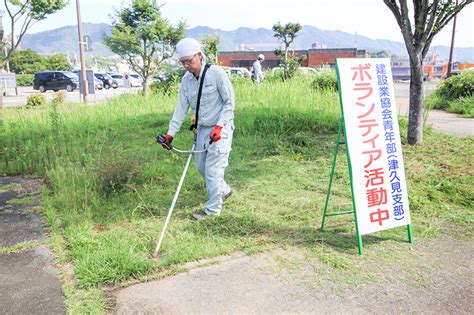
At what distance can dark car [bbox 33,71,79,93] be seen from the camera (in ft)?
93.8

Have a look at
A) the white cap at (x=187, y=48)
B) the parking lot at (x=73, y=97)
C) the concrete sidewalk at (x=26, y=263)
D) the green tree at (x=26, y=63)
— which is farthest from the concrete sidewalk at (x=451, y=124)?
the green tree at (x=26, y=63)

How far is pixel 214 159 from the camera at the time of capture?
148 inches

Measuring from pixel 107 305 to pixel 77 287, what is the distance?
0.36 metres

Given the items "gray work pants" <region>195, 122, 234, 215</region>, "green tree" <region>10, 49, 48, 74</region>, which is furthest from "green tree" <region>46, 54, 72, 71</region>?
"gray work pants" <region>195, 122, 234, 215</region>

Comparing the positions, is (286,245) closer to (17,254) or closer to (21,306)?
(21,306)

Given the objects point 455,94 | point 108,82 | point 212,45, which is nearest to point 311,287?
point 455,94

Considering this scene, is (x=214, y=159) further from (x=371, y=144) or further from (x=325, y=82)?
(x=325, y=82)

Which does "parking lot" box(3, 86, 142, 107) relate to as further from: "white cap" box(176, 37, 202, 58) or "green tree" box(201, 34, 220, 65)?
"white cap" box(176, 37, 202, 58)

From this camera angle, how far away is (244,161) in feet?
19.8

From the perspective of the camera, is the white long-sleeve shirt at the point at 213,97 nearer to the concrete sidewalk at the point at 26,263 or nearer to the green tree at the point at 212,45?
the concrete sidewalk at the point at 26,263

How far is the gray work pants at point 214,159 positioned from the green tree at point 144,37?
1138 cm

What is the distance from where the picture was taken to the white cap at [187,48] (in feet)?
11.3

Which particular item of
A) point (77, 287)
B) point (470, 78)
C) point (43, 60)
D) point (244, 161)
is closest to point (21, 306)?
point (77, 287)

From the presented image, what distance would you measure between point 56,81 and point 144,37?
16.6 meters
